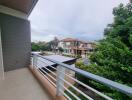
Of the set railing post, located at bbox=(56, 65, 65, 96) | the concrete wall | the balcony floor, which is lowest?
the balcony floor

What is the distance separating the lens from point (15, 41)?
15.7 ft

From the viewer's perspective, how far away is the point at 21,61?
195 inches

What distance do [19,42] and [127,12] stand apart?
6.17m

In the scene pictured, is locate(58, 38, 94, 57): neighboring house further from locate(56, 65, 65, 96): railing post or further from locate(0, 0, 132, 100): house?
locate(56, 65, 65, 96): railing post

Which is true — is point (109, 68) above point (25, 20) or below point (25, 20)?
below

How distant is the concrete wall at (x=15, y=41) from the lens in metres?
4.43

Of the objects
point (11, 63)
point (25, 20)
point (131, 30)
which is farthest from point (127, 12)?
point (11, 63)

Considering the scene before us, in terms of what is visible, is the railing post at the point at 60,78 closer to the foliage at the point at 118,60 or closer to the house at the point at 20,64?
the house at the point at 20,64

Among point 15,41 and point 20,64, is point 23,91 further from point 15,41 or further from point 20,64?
point 15,41

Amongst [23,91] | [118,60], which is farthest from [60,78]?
[118,60]

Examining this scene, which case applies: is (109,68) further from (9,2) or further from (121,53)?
(9,2)

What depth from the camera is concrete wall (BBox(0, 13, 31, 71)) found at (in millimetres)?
4430

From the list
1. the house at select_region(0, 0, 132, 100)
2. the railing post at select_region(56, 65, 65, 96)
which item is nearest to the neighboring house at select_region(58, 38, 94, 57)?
the house at select_region(0, 0, 132, 100)

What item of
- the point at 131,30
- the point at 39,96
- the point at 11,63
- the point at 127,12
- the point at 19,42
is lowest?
the point at 39,96
